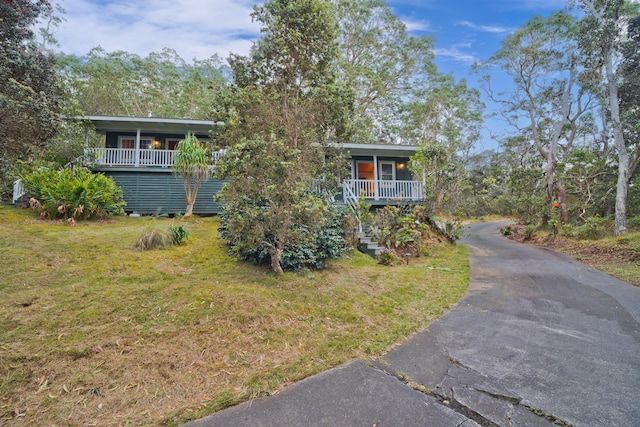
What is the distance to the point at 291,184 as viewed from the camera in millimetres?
4980

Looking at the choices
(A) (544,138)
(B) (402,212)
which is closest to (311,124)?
(B) (402,212)

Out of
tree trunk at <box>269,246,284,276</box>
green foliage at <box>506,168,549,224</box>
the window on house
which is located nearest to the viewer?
tree trunk at <box>269,246,284,276</box>

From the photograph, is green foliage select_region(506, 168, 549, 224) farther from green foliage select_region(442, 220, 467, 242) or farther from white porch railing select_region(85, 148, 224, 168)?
white porch railing select_region(85, 148, 224, 168)

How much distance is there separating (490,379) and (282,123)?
471 centimetres

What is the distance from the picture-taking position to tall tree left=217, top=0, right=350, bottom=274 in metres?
4.89

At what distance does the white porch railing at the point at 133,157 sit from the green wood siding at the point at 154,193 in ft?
1.23

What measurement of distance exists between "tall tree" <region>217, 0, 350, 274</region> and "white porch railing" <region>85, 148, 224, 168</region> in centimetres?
842

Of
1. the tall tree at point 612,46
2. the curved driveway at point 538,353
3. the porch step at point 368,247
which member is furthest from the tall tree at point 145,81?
the curved driveway at point 538,353

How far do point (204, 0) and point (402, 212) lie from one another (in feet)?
28.1

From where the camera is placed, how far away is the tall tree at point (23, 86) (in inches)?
182

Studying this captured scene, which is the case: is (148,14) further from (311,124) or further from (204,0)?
(311,124)

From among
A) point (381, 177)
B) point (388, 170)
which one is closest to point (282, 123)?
point (381, 177)

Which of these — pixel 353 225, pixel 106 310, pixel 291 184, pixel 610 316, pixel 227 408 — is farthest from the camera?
pixel 353 225

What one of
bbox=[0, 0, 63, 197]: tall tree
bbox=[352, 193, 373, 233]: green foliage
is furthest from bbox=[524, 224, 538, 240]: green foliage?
bbox=[0, 0, 63, 197]: tall tree
